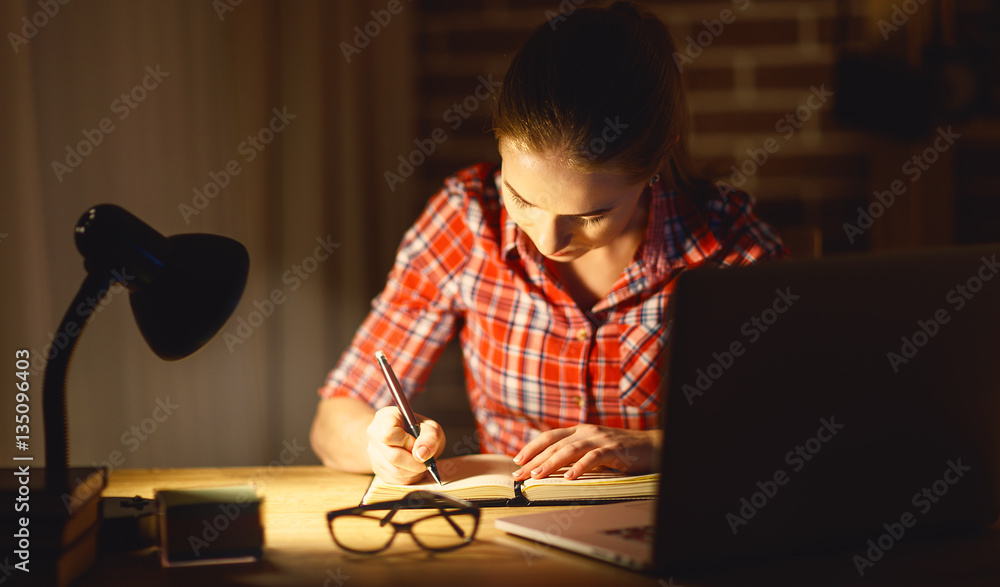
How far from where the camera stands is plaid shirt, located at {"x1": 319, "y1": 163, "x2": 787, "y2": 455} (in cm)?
124

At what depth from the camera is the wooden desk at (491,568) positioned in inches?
26.5

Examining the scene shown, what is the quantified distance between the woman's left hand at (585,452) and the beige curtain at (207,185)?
66 cm

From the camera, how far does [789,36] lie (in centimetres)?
196

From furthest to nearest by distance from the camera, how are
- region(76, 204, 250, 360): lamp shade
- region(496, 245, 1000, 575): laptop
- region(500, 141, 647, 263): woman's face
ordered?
1. region(500, 141, 647, 263): woman's face
2. region(76, 204, 250, 360): lamp shade
3. region(496, 245, 1000, 575): laptop

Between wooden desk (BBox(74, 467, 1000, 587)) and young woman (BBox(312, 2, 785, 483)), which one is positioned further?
young woman (BBox(312, 2, 785, 483))

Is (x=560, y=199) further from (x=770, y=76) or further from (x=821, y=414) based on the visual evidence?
(x=770, y=76)

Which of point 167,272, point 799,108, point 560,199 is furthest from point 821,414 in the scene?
point 799,108

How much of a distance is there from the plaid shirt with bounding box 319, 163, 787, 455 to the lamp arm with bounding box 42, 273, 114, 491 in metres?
0.54

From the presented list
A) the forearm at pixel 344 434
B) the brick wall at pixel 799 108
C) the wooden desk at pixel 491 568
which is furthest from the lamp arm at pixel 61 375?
the brick wall at pixel 799 108

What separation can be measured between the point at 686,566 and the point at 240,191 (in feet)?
3.63

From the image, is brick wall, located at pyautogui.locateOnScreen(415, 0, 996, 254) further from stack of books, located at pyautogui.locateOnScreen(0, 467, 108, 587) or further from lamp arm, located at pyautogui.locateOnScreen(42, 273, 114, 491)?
stack of books, located at pyautogui.locateOnScreen(0, 467, 108, 587)

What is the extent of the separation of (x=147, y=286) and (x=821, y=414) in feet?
2.06

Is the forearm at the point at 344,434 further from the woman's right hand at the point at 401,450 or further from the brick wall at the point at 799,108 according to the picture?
the brick wall at the point at 799,108

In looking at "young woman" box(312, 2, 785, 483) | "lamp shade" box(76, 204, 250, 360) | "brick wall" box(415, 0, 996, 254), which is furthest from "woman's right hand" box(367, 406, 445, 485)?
"brick wall" box(415, 0, 996, 254)
